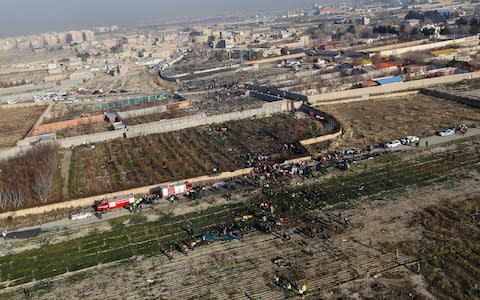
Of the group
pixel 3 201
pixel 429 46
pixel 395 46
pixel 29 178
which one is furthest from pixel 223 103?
pixel 429 46

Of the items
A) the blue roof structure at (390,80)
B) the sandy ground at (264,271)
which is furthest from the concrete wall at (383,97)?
the sandy ground at (264,271)

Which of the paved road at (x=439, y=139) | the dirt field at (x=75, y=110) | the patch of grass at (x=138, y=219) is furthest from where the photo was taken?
the dirt field at (x=75, y=110)

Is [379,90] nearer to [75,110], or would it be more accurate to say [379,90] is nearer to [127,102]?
[127,102]

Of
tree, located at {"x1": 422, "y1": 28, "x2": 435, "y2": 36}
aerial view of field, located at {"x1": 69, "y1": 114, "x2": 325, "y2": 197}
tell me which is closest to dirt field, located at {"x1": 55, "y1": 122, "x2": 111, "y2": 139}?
aerial view of field, located at {"x1": 69, "y1": 114, "x2": 325, "y2": 197}

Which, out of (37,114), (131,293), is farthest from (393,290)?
(37,114)

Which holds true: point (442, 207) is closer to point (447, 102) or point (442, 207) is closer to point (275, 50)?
point (447, 102)

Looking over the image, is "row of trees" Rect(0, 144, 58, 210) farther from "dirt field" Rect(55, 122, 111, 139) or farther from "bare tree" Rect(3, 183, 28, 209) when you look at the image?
"dirt field" Rect(55, 122, 111, 139)

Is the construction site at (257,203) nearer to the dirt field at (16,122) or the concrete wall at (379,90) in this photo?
the concrete wall at (379,90)
